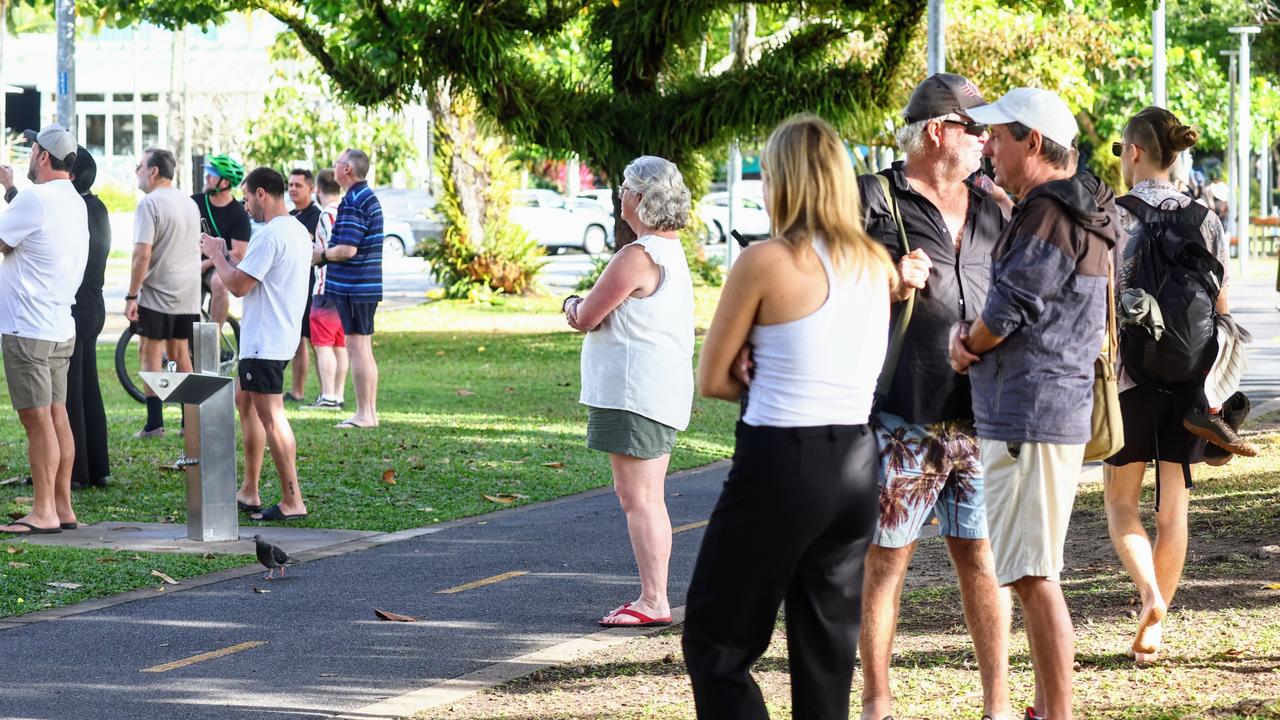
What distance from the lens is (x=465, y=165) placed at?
2639 centimetres

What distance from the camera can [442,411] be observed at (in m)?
13.9

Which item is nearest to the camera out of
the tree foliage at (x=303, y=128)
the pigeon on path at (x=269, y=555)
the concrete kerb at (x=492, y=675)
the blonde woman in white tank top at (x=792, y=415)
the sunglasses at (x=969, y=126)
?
the blonde woman in white tank top at (x=792, y=415)

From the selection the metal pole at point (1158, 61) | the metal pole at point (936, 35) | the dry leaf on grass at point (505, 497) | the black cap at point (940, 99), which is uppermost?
the metal pole at point (1158, 61)

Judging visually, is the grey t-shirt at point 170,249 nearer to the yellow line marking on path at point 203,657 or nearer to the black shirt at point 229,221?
the black shirt at point 229,221

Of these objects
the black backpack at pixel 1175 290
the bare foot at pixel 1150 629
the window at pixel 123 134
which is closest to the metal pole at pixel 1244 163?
the black backpack at pixel 1175 290

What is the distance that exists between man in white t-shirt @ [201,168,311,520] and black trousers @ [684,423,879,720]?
4982 mm

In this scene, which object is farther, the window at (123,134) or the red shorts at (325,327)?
the window at (123,134)

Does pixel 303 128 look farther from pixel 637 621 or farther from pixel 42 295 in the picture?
pixel 637 621

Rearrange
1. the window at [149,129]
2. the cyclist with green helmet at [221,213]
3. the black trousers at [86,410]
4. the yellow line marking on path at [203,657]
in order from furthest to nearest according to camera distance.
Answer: the window at [149,129] < the cyclist with green helmet at [221,213] < the black trousers at [86,410] < the yellow line marking on path at [203,657]

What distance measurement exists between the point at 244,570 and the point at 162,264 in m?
4.50

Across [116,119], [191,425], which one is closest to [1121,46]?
[191,425]

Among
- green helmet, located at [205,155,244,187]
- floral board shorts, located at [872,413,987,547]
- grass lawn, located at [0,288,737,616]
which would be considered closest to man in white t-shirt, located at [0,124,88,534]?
grass lawn, located at [0,288,737,616]

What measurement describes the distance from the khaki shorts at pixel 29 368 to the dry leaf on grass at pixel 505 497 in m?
2.53

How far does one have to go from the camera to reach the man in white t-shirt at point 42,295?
842 cm
